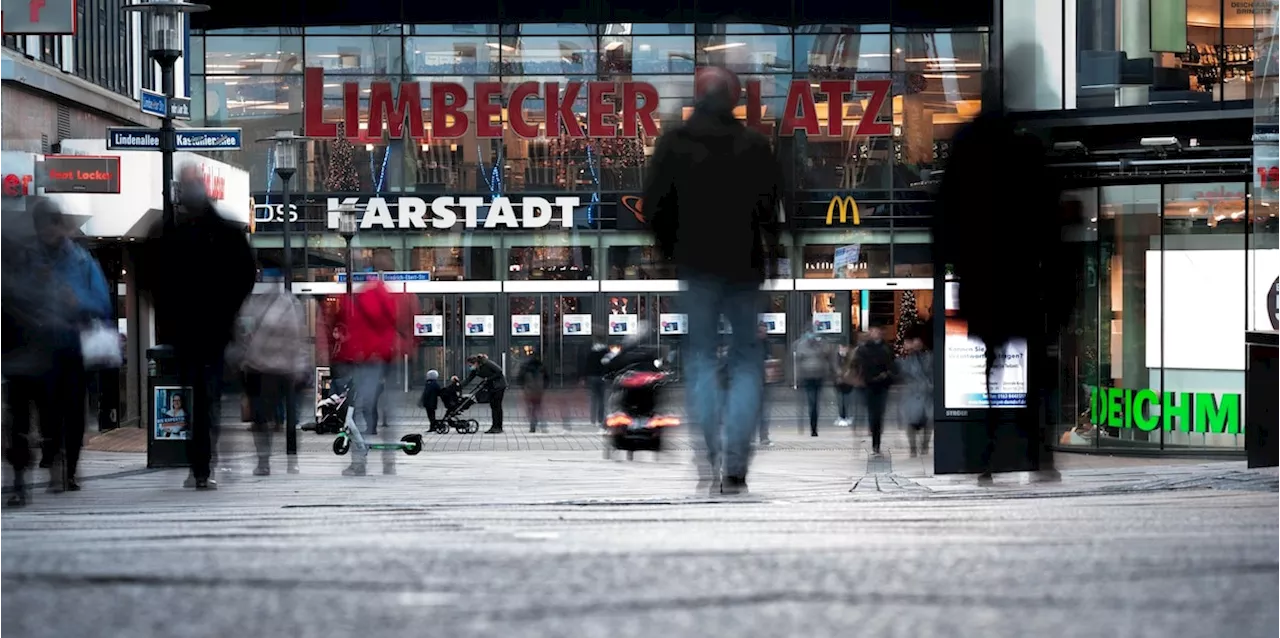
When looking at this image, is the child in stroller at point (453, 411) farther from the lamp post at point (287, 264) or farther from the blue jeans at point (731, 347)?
the blue jeans at point (731, 347)

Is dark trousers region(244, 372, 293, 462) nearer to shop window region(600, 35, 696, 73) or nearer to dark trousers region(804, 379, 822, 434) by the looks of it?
dark trousers region(804, 379, 822, 434)

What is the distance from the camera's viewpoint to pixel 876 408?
22672 mm

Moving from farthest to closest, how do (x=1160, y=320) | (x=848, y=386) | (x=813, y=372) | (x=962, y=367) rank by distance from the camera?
(x=813, y=372)
(x=848, y=386)
(x=1160, y=320)
(x=962, y=367)

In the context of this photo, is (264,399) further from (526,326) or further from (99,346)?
(526,326)

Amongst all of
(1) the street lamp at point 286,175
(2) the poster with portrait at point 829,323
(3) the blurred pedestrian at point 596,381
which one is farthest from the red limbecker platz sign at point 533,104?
(3) the blurred pedestrian at point 596,381

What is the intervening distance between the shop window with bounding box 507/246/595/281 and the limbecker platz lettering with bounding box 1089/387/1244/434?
21.0m

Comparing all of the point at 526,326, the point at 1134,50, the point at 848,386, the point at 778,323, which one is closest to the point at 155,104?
the point at 1134,50

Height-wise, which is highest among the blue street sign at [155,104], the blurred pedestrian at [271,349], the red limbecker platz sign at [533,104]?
the red limbecker platz sign at [533,104]

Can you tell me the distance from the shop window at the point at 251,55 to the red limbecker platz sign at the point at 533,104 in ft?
2.02

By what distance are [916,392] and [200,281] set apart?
13.2 m

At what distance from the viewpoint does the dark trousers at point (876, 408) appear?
22114mm

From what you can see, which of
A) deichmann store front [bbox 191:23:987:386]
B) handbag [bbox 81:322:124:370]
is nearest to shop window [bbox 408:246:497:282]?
deichmann store front [bbox 191:23:987:386]

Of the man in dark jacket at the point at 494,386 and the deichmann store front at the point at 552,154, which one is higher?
the deichmann store front at the point at 552,154

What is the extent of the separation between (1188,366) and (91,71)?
51.4 feet
